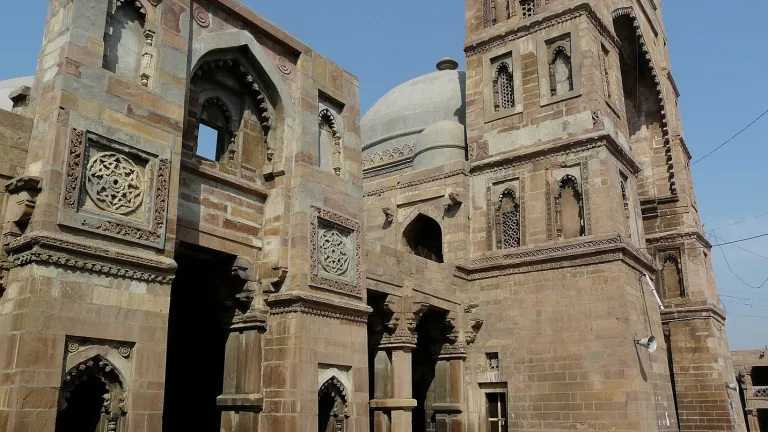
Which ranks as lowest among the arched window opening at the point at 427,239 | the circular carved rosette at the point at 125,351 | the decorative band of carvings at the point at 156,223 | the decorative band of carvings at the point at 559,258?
the circular carved rosette at the point at 125,351

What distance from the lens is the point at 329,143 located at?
35.7 feet

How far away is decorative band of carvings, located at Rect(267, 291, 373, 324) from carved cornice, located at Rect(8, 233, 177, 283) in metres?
2.08

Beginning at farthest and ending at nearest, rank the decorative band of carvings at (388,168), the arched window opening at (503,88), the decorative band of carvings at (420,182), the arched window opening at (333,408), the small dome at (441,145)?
the decorative band of carvings at (388,168) → the small dome at (441,145) → the arched window opening at (503,88) → the decorative band of carvings at (420,182) → the arched window opening at (333,408)

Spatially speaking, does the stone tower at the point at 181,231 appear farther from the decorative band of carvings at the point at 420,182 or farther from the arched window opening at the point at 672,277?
the arched window opening at the point at 672,277

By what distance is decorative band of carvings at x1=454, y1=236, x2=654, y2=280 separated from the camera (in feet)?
42.0

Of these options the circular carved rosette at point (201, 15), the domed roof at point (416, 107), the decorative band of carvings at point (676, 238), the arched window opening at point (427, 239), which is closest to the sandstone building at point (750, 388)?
the decorative band of carvings at point (676, 238)

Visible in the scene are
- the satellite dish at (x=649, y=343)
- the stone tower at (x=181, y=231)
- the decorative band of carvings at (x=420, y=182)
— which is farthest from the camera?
the decorative band of carvings at (x=420, y=182)

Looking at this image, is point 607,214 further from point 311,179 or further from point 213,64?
point 213,64

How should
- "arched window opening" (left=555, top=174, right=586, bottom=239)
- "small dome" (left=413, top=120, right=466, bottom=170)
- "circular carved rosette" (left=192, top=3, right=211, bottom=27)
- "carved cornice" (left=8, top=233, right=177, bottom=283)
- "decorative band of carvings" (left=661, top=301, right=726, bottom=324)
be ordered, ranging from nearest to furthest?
1. "carved cornice" (left=8, top=233, right=177, bottom=283)
2. "circular carved rosette" (left=192, top=3, right=211, bottom=27)
3. "arched window opening" (left=555, top=174, right=586, bottom=239)
4. "small dome" (left=413, top=120, right=466, bottom=170)
5. "decorative band of carvings" (left=661, top=301, right=726, bottom=324)

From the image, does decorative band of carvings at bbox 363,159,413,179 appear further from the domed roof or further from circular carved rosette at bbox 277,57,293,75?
circular carved rosette at bbox 277,57,293,75

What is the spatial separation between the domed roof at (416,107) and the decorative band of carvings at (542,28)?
3.55 metres

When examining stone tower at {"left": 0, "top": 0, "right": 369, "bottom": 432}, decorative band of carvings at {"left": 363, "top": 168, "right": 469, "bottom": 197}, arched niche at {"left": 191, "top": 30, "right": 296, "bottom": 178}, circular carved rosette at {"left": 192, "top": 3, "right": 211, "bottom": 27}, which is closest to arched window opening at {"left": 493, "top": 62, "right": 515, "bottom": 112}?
decorative band of carvings at {"left": 363, "top": 168, "right": 469, "bottom": 197}

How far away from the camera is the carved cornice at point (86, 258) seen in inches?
257

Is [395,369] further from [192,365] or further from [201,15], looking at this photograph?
[201,15]
